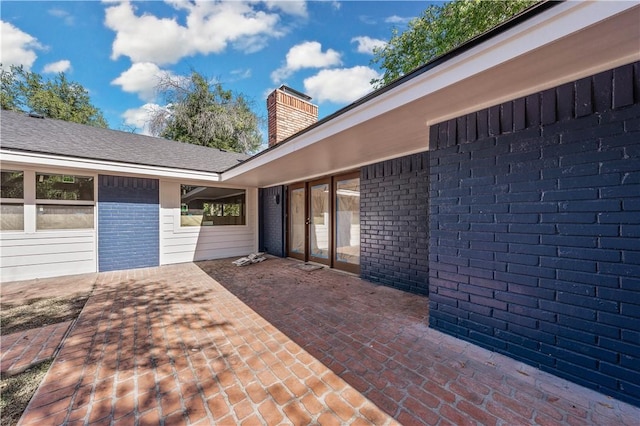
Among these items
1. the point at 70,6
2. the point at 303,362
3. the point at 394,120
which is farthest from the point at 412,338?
the point at 70,6

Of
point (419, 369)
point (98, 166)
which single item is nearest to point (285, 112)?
point (98, 166)

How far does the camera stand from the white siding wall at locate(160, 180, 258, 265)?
6.35 m

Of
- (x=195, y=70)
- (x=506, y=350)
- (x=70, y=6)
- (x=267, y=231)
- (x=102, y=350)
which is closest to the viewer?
(x=506, y=350)

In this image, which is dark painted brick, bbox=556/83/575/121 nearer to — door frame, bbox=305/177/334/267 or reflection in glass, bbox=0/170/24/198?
door frame, bbox=305/177/334/267

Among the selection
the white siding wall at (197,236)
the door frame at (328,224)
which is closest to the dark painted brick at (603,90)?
the door frame at (328,224)

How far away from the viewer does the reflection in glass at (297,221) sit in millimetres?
6785

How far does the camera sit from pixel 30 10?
6027mm

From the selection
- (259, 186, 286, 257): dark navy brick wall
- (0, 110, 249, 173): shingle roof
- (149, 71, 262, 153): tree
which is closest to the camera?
(0, 110, 249, 173): shingle roof

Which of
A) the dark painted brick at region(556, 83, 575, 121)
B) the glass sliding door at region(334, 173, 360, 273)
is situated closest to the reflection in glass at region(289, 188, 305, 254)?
the glass sliding door at region(334, 173, 360, 273)

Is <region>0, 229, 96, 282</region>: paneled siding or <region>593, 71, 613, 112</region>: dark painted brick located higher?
<region>593, 71, 613, 112</region>: dark painted brick

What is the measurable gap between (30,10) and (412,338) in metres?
11.1

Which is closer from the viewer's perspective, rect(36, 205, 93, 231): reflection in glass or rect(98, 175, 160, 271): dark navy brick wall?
rect(36, 205, 93, 231): reflection in glass

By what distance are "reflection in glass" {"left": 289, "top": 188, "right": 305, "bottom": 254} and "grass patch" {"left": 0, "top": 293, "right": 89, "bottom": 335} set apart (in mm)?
4393

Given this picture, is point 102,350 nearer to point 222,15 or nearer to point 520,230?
point 520,230
